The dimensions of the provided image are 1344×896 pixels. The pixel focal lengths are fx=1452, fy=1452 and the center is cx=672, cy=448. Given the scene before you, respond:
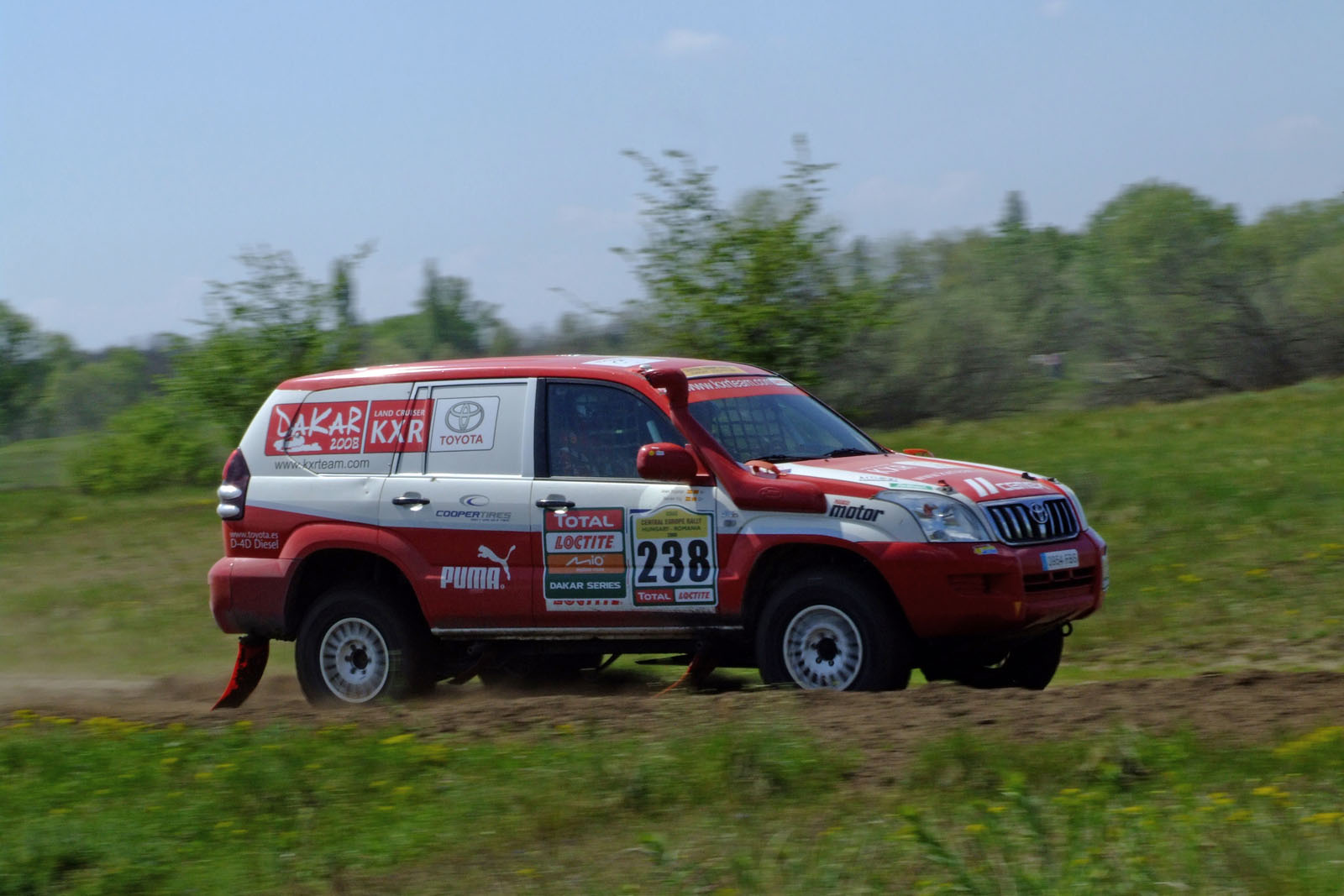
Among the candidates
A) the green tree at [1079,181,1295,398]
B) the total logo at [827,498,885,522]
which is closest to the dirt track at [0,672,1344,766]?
the total logo at [827,498,885,522]

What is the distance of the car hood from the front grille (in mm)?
54

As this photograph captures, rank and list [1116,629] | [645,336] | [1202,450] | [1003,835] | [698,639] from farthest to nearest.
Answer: [645,336], [1202,450], [1116,629], [698,639], [1003,835]

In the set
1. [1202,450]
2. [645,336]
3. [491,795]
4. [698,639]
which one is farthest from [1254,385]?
[491,795]

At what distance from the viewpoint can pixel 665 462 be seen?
7.69 meters

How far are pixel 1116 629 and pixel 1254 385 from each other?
19031mm

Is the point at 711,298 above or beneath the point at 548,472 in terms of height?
above

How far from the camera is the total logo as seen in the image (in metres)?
7.39

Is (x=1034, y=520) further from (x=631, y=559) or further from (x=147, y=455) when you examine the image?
(x=147, y=455)

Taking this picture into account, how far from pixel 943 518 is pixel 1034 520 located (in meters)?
0.61

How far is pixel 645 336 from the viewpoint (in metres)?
18.7

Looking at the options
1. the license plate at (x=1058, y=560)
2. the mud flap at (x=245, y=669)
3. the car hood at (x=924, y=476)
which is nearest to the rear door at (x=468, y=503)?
the mud flap at (x=245, y=669)

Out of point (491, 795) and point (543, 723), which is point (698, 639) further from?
point (491, 795)

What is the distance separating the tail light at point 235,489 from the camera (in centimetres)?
909

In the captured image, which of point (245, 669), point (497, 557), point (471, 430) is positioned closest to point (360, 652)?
point (245, 669)
